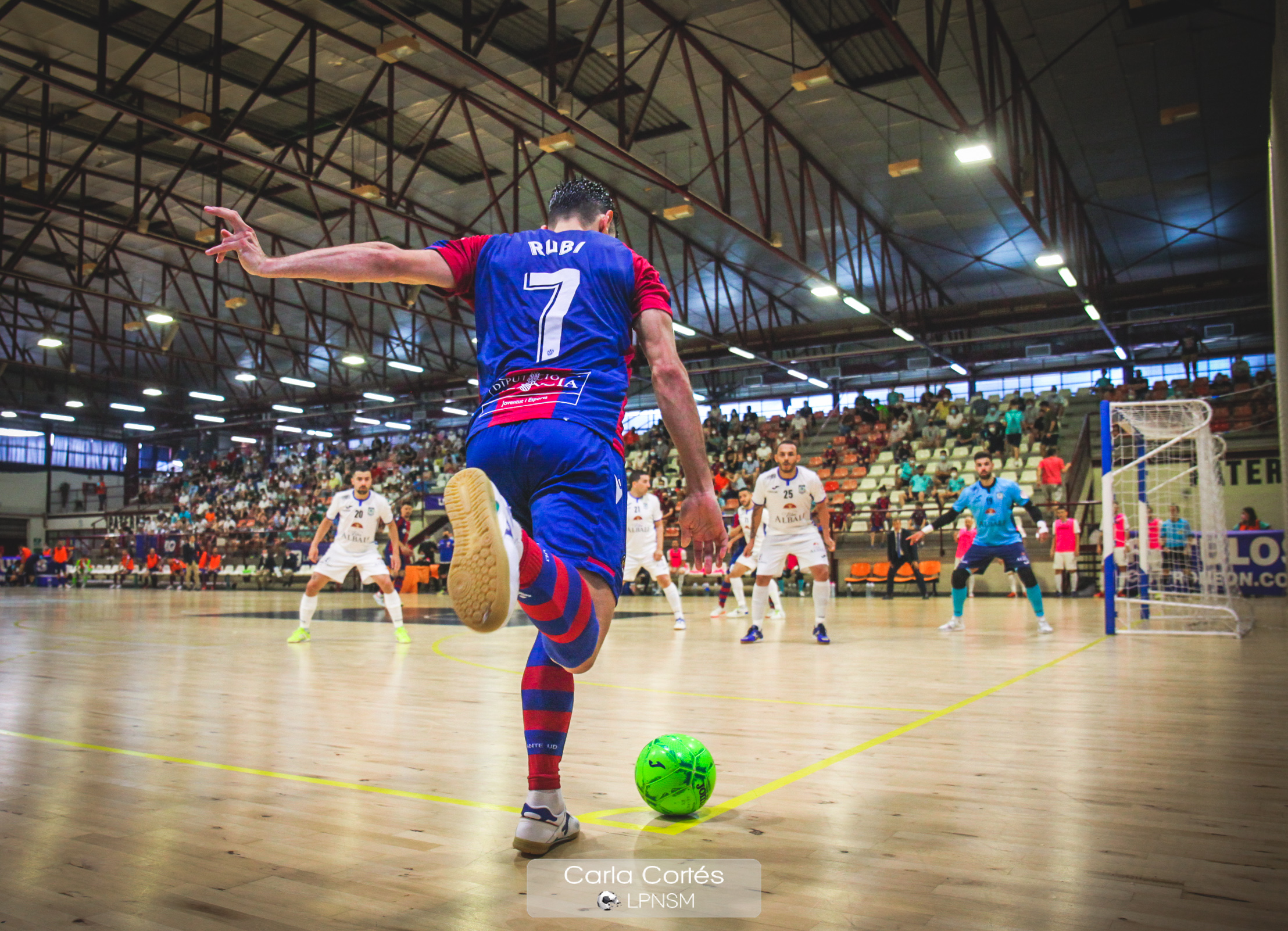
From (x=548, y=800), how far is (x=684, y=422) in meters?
1.23

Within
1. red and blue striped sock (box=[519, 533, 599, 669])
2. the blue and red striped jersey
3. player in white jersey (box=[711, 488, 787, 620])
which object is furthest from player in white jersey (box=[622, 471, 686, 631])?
red and blue striped sock (box=[519, 533, 599, 669])

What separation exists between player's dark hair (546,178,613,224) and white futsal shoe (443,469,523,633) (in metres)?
1.24

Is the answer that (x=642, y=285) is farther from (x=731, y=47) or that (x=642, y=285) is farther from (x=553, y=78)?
(x=731, y=47)

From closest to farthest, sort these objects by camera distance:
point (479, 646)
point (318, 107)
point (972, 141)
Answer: point (479, 646) < point (972, 141) < point (318, 107)

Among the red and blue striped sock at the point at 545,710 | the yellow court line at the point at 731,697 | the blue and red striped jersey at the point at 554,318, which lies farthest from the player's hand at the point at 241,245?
the yellow court line at the point at 731,697

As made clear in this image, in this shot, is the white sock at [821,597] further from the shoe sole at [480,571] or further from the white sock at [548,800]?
the shoe sole at [480,571]

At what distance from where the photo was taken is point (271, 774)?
378cm

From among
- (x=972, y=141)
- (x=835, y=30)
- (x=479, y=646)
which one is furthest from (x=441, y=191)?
(x=479, y=646)

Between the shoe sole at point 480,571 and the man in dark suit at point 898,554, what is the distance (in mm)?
20587

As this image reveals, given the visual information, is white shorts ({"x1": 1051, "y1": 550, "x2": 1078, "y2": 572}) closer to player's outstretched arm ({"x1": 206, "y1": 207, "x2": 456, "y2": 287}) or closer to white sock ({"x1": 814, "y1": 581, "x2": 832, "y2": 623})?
white sock ({"x1": 814, "y1": 581, "x2": 832, "y2": 623})

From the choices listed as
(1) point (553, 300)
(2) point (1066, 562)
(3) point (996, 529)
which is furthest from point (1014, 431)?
(1) point (553, 300)

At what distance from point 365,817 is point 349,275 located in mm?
1814

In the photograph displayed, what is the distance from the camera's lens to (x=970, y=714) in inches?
206

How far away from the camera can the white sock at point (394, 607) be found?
11375 mm
